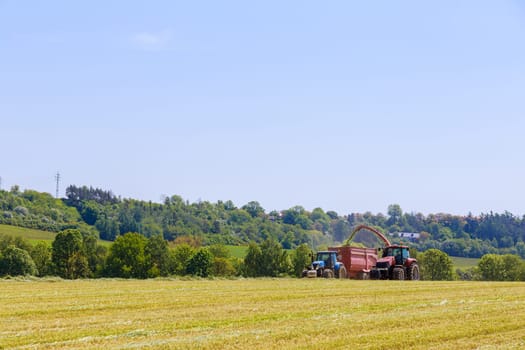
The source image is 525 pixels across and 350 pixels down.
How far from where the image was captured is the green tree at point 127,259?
6438cm

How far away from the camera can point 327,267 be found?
4066 cm

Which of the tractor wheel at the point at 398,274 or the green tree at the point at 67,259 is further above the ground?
the green tree at the point at 67,259

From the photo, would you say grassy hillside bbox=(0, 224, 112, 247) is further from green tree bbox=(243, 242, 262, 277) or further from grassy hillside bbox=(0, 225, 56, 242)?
green tree bbox=(243, 242, 262, 277)

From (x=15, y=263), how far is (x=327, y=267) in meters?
31.4

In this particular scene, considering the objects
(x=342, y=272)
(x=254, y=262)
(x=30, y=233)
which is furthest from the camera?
(x=30, y=233)

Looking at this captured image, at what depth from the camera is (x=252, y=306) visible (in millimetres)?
18219

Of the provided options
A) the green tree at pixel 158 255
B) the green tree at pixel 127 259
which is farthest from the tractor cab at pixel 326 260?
the green tree at pixel 158 255

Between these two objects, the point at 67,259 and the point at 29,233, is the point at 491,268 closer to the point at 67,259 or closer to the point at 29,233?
the point at 67,259

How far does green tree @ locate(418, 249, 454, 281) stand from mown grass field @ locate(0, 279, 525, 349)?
194 ft

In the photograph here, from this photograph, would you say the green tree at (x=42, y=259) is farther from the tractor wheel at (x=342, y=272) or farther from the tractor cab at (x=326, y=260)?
the tractor wheel at (x=342, y=272)

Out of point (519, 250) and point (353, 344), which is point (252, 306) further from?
point (519, 250)

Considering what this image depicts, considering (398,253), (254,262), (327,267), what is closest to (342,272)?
(327,267)

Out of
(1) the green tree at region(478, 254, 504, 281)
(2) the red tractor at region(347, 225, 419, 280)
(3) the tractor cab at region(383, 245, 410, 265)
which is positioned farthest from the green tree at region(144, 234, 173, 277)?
(1) the green tree at region(478, 254, 504, 281)

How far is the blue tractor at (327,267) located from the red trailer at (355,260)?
423mm
